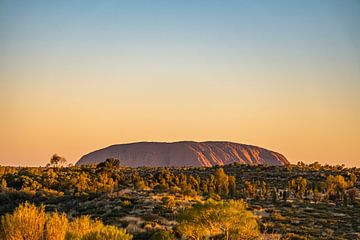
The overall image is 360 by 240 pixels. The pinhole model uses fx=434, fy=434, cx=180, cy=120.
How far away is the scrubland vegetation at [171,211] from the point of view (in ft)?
44.7

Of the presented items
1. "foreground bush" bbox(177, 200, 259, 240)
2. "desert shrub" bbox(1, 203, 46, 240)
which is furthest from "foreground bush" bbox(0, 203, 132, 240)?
"foreground bush" bbox(177, 200, 259, 240)

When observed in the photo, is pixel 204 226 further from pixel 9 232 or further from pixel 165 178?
pixel 165 178

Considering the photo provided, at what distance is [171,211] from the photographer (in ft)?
116

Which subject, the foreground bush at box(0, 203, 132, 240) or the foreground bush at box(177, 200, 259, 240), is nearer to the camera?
the foreground bush at box(0, 203, 132, 240)

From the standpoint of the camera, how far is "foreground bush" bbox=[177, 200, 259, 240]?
1970cm

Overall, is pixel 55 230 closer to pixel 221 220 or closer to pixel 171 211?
pixel 221 220

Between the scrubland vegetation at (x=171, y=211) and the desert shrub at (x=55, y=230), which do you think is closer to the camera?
the desert shrub at (x=55, y=230)

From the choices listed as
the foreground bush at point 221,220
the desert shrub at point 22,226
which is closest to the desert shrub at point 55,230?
the desert shrub at point 22,226

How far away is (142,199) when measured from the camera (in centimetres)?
4103

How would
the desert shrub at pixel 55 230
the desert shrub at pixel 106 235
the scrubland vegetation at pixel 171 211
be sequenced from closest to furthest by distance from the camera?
1. the desert shrub at pixel 106 235
2. the desert shrub at pixel 55 230
3. the scrubland vegetation at pixel 171 211

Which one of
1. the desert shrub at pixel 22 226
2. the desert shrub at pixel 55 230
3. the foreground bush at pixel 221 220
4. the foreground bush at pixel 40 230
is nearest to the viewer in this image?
the foreground bush at pixel 40 230

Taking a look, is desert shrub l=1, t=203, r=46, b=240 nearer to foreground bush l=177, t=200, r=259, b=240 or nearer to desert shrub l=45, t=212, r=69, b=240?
desert shrub l=45, t=212, r=69, b=240

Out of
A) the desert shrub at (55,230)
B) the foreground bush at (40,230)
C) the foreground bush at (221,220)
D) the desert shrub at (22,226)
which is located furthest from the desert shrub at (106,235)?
the foreground bush at (221,220)

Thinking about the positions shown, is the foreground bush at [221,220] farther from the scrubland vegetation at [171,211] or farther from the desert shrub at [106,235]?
the desert shrub at [106,235]
